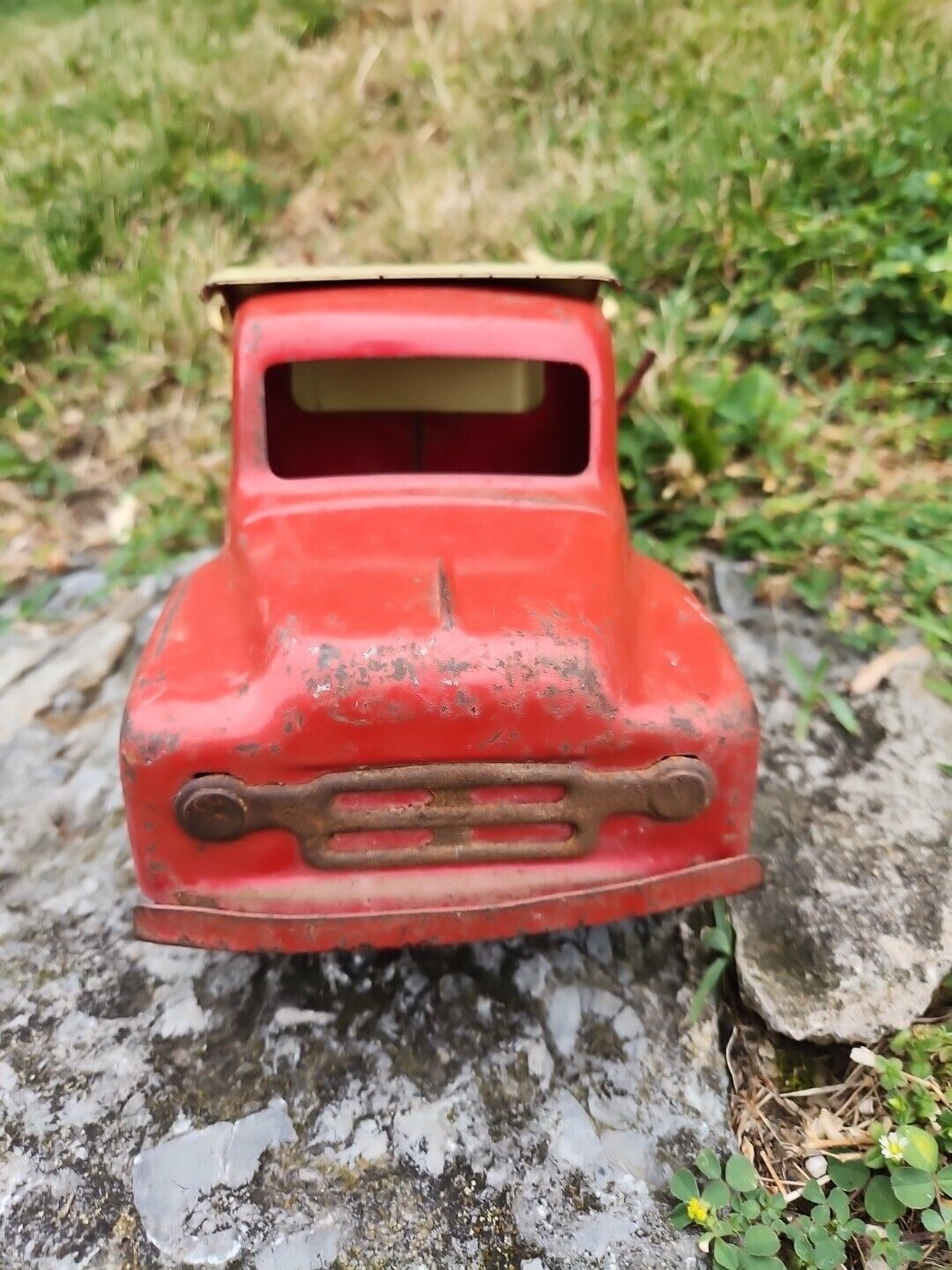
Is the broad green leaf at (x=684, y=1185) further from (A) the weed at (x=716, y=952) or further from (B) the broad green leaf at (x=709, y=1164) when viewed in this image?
(A) the weed at (x=716, y=952)

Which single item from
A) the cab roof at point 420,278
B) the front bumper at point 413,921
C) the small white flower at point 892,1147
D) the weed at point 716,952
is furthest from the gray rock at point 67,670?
the small white flower at point 892,1147

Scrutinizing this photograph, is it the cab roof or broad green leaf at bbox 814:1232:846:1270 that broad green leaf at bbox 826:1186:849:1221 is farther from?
the cab roof

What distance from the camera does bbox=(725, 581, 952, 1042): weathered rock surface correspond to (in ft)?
6.71

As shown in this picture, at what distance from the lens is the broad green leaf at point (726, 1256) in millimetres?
1699

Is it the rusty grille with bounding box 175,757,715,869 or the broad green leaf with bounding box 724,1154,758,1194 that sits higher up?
the rusty grille with bounding box 175,757,715,869

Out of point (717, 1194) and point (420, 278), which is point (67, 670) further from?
point (717, 1194)

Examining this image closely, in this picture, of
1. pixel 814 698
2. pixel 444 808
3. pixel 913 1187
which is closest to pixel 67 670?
pixel 444 808

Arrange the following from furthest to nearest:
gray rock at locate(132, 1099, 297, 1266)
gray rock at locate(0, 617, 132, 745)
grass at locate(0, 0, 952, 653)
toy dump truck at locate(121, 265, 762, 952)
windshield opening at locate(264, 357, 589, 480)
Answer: grass at locate(0, 0, 952, 653) → gray rock at locate(0, 617, 132, 745) → windshield opening at locate(264, 357, 589, 480) → gray rock at locate(132, 1099, 297, 1266) → toy dump truck at locate(121, 265, 762, 952)

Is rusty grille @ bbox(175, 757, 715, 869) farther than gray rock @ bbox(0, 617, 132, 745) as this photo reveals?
No

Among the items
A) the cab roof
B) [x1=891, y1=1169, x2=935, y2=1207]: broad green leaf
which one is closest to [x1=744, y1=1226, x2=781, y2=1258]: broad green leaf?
[x1=891, y1=1169, x2=935, y2=1207]: broad green leaf

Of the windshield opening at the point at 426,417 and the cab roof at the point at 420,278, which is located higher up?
the cab roof at the point at 420,278

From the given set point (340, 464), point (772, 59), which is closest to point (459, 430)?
point (340, 464)

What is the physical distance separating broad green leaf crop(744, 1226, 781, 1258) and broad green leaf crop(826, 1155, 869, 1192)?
0.63ft

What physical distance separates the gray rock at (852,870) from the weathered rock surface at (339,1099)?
8.1 inches
